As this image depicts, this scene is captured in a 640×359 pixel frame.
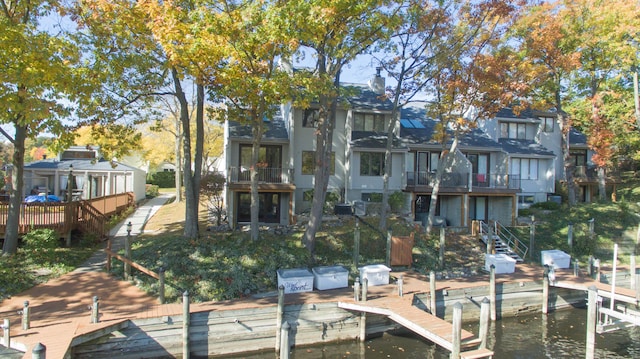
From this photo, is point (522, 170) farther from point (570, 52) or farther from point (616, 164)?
point (616, 164)

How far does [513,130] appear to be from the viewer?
30.5 metres

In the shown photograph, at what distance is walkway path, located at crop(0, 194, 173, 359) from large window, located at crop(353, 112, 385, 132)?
1634cm

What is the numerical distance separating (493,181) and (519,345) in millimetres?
15075

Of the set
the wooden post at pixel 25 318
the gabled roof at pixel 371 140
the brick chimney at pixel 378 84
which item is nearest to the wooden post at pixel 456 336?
the wooden post at pixel 25 318

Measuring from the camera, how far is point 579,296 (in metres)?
17.9

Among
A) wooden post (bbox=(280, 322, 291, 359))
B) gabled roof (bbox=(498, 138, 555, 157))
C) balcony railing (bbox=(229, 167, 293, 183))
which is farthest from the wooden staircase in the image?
wooden post (bbox=(280, 322, 291, 359))

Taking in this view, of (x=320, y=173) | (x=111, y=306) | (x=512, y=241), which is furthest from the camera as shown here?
(x=512, y=241)

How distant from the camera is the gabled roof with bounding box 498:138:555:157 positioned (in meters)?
28.4

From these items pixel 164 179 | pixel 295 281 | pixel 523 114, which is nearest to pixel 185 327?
pixel 295 281

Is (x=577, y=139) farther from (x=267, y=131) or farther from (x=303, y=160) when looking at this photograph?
(x=267, y=131)

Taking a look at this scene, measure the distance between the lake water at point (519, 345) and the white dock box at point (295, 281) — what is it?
2.28 m

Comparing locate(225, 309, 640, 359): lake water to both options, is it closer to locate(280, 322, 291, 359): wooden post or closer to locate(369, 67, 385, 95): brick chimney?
locate(280, 322, 291, 359): wooden post

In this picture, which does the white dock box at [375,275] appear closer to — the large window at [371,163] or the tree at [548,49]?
the large window at [371,163]

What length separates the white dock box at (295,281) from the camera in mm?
14198
